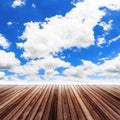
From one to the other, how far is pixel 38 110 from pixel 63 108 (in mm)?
540

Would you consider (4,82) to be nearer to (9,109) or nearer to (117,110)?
(9,109)

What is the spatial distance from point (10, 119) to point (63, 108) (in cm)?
121

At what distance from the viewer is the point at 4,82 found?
375 inches

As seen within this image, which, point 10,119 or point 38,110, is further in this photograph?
point 38,110

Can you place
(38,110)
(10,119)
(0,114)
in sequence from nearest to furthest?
1. (10,119)
2. (0,114)
3. (38,110)

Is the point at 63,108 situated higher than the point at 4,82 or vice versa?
A: the point at 4,82

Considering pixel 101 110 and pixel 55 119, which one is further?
pixel 101 110

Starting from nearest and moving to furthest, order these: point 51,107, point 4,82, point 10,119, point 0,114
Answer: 1. point 10,119
2. point 0,114
3. point 51,107
4. point 4,82

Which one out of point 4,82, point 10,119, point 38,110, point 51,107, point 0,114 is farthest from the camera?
point 4,82

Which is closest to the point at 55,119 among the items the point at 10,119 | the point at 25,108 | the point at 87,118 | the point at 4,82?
the point at 87,118

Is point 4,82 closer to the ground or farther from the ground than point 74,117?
farther from the ground

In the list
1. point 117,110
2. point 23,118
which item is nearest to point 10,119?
point 23,118

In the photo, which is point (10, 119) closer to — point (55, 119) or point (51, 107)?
point (55, 119)

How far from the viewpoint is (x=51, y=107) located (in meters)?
4.11
